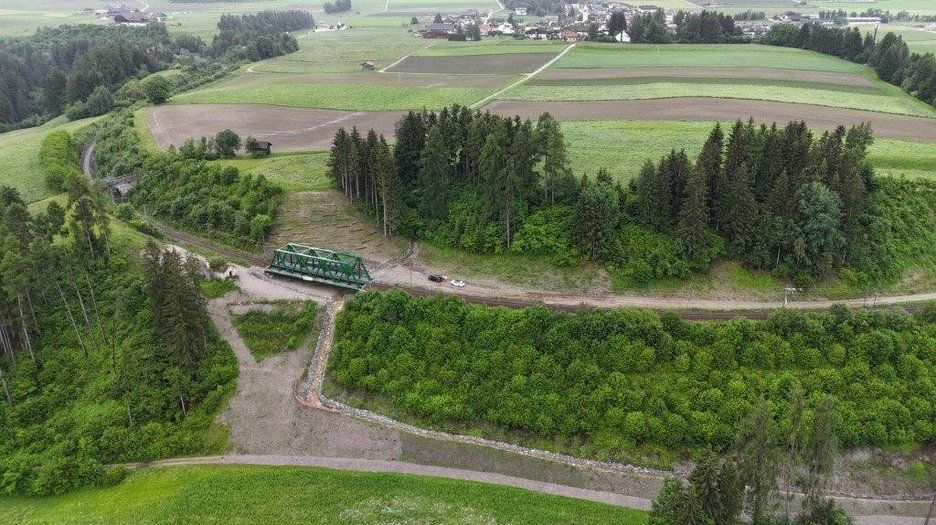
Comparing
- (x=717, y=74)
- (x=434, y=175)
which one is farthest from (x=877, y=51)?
(x=434, y=175)

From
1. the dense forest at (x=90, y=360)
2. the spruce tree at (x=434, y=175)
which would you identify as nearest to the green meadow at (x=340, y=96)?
the spruce tree at (x=434, y=175)

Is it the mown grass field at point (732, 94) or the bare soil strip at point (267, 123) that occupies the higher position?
the mown grass field at point (732, 94)

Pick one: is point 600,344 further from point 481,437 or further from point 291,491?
point 291,491

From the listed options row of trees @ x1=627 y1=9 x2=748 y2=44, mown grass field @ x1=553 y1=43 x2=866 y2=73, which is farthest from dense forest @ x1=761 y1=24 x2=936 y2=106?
row of trees @ x1=627 y1=9 x2=748 y2=44

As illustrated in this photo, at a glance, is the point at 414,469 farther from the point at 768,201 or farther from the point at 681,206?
the point at 768,201

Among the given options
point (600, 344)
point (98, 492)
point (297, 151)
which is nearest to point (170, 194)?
point (297, 151)

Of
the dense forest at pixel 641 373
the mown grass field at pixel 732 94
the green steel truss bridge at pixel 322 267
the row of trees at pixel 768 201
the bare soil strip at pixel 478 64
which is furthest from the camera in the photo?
the bare soil strip at pixel 478 64

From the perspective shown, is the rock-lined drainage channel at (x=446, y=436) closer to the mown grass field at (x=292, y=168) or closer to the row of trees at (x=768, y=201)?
the row of trees at (x=768, y=201)
